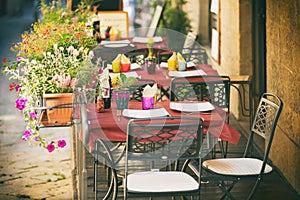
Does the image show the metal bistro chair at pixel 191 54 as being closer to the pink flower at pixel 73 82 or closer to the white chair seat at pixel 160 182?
the pink flower at pixel 73 82

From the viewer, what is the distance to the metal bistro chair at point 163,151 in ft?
17.7

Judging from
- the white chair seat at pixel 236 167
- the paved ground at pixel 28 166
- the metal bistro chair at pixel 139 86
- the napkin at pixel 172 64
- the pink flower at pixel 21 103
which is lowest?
the paved ground at pixel 28 166

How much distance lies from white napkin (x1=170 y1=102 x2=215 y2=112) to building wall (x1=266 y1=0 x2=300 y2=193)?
2.54ft

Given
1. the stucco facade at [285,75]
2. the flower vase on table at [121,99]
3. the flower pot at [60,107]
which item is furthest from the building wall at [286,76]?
the flower pot at [60,107]

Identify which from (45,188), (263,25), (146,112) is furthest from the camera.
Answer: (263,25)

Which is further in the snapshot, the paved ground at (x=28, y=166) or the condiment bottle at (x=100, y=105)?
the paved ground at (x=28, y=166)

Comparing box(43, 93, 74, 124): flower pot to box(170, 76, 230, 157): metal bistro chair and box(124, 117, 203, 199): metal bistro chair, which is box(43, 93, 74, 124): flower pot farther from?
box(170, 76, 230, 157): metal bistro chair

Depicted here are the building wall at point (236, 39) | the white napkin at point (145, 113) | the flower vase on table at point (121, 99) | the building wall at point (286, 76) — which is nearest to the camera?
the white napkin at point (145, 113)

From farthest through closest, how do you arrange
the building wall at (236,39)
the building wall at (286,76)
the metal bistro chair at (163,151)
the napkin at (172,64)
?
the building wall at (236,39) → the napkin at (172,64) → the building wall at (286,76) → the metal bistro chair at (163,151)

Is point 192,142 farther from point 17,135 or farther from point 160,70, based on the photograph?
point 17,135

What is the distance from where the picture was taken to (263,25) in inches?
370

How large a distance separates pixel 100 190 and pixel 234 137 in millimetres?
1656

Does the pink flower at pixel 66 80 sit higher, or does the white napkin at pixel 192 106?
the pink flower at pixel 66 80

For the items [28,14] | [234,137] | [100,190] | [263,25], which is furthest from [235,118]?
[28,14]
